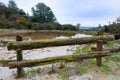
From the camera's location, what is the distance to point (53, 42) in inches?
295

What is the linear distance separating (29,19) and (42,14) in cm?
656

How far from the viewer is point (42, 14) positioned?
6041 cm

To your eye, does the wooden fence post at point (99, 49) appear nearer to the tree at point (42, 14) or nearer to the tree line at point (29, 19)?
the tree line at point (29, 19)

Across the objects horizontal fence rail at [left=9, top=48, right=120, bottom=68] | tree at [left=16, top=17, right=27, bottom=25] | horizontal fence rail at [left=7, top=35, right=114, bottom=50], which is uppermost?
tree at [left=16, top=17, right=27, bottom=25]

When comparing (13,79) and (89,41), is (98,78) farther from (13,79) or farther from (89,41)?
(13,79)

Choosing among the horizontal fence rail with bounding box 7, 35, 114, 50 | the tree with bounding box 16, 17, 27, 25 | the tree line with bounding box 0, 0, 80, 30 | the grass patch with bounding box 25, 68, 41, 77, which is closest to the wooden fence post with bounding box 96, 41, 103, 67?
the horizontal fence rail with bounding box 7, 35, 114, 50

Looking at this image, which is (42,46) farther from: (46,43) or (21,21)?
(21,21)

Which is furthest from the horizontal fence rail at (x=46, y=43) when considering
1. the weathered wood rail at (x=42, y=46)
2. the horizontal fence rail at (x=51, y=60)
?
the horizontal fence rail at (x=51, y=60)

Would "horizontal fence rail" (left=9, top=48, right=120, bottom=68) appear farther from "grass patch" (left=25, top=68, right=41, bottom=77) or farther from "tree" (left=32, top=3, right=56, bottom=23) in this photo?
"tree" (left=32, top=3, right=56, bottom=23)

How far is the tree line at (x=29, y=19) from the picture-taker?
44312 mm

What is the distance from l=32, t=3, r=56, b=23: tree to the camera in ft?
192

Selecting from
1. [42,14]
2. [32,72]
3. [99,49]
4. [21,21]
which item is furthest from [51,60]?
[42,14]

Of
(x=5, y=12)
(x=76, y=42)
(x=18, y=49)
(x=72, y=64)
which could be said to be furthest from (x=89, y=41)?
(x=5, y=12)

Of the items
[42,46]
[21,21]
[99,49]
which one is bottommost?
[99,49]
